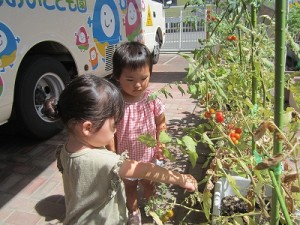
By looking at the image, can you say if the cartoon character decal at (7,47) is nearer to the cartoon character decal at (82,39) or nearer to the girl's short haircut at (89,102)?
the cartoon character decal at (82,39)

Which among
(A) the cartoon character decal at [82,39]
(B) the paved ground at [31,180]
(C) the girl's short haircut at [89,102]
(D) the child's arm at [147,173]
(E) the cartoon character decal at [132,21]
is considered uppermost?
(E) the cartoon character decal at [132,21]

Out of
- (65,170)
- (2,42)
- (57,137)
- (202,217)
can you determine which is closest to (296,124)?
(65,170)

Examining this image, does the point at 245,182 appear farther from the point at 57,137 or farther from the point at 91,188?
the point at 57,137

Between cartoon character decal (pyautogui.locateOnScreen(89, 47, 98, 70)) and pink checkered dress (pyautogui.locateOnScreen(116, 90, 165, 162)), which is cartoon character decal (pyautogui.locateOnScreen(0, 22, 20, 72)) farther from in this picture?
pink checkered dress (pyautogui.locateOnScreen(116, 90, 165, 162))

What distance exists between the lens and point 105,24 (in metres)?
4.39

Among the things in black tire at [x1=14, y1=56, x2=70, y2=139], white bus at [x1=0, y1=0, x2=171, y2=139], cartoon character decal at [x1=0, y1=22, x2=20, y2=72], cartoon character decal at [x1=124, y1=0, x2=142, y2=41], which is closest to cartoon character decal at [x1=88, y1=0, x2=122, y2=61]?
white bus at [x1=0, y1=0, x2=171, y2=139]

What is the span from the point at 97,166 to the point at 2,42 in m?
1.94

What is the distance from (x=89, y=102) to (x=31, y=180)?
187cm

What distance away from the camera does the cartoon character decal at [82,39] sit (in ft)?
12.4

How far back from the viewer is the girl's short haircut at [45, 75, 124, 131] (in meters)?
1.24

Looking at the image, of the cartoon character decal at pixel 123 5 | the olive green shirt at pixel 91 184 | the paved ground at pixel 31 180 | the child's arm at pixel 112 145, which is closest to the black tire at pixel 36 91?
the paved ground at pixel 31 180

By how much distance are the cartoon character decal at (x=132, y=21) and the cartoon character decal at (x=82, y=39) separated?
1294 mm

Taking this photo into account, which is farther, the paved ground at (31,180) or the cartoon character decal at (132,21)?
the cartoon character decal at (132,21)

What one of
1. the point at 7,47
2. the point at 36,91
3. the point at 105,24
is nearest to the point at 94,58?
the point at 105,24
